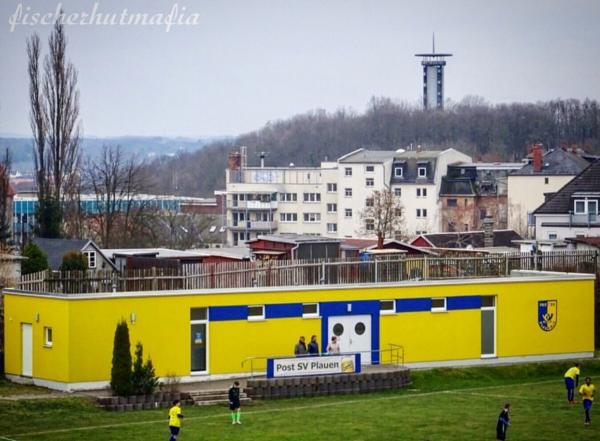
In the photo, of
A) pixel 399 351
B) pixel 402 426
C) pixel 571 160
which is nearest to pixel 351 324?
pixel 399 351

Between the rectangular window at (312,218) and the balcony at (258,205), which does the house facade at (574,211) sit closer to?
the rectangular window at (312,218)

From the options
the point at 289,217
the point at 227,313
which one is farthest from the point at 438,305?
the point at 289,217

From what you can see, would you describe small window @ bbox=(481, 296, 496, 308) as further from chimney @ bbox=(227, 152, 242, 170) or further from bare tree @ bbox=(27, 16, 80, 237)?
chimney @ bbox=(227, 152, 242, 170)

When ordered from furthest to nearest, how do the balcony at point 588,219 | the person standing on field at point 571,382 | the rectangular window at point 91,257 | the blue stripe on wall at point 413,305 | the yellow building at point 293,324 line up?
1. the balcony at point 588,219
2. the rectangular window at point 91,257
3. the blue stripe on wall at point 413,305
4. the yellow building at point 293,324
5. the person standing on field at point 571,382

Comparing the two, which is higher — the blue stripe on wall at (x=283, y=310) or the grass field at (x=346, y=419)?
the blue stripe on wall at (x=283, y=310)

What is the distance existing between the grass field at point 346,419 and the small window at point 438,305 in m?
3.39

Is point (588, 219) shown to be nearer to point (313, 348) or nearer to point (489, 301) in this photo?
point (489, 301)

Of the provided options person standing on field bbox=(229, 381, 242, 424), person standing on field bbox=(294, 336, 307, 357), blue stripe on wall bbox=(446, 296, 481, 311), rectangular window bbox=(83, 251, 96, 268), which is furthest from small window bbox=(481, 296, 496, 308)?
rectangular window bbox=(83, 251, 96, 268)

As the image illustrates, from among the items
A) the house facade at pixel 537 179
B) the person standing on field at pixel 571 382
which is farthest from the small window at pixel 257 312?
the house facade at pixel 537 179

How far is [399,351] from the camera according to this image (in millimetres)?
43625

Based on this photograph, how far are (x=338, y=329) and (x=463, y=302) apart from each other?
4167 mm

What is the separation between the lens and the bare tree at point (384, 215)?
109506mm

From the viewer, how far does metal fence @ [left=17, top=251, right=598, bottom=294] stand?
39.9 meters

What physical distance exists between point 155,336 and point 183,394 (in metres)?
2.43
